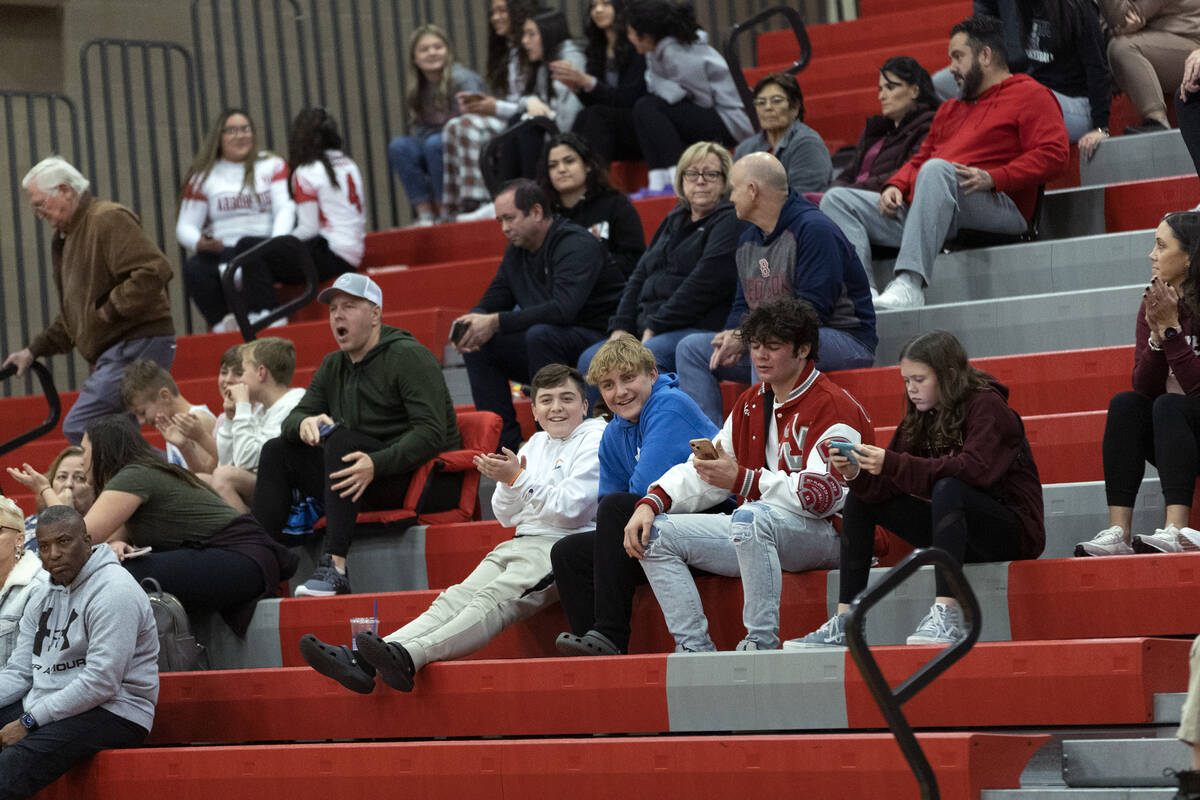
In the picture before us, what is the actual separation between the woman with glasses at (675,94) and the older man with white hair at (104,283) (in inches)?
91.4

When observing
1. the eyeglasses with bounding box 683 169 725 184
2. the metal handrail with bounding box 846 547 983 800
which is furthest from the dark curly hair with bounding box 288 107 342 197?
the metal handrail with bounding box 846 547 983 800

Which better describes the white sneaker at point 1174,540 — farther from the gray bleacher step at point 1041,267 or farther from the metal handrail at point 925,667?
the gray bleacher step at point 1041,267

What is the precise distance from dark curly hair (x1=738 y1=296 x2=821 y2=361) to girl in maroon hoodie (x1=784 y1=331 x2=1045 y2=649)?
13.4 inches

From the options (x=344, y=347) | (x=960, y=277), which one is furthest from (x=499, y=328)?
(x=960, y=277)

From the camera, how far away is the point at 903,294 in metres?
6.31

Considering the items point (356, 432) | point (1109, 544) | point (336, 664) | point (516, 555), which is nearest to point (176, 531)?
point (356, 432)

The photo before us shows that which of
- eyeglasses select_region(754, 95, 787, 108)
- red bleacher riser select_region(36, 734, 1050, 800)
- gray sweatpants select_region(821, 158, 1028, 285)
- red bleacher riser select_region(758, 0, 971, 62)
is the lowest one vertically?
red bleacher riser select_region(36, 734, 1050, 800)

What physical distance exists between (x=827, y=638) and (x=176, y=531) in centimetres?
234

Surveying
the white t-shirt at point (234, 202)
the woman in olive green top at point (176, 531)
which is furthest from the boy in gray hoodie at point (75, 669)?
the white t-shirt at point (234, 202)

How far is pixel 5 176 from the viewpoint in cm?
937

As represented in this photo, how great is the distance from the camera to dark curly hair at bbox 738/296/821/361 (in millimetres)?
4828

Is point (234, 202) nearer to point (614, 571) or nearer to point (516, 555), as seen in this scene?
point (516, 555)

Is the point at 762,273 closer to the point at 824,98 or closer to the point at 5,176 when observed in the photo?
the point at 824,98

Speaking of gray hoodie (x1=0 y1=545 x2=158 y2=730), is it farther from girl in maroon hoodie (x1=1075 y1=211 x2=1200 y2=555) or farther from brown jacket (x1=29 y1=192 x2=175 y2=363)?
girl in maroon hoodie (x1=1075 y1=211 x2=1200 y2=555)
